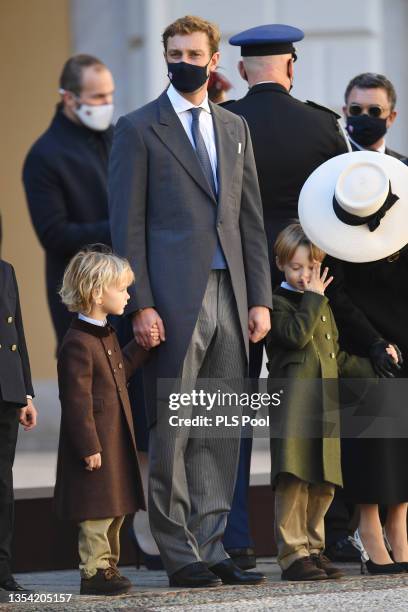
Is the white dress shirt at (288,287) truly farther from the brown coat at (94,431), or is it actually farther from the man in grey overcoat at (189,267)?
the brown coat at (94,431)

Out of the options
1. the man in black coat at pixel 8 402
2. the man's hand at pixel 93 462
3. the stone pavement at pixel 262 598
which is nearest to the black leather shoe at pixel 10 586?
the man in black coat at pixel 8 402

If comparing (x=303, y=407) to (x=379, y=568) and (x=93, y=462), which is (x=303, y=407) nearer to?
(x=379, y=568)

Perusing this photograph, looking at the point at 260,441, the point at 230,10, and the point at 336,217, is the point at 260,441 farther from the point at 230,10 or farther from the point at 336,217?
the point at 336,217

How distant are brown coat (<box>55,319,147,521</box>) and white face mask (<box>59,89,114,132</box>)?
2.06 m

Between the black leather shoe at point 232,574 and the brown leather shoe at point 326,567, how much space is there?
0.92 feet

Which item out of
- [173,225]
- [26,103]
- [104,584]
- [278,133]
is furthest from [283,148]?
[26,103]

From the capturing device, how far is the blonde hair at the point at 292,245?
6.30 meters

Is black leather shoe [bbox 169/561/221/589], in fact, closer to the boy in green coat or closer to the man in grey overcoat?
the man in grey overcoat

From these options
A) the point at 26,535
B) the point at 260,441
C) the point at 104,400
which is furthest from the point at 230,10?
the point at 104,400

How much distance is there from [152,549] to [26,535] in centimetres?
→ 49

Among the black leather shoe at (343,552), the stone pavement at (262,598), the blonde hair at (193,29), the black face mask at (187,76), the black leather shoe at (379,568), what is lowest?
the black leather shoe at (343,552)

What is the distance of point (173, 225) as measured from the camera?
6023 mm

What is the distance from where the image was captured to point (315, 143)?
665 cm

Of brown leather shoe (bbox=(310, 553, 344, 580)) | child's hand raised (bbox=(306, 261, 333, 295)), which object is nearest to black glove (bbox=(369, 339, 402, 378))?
child's hand raised (bbox=(306, 261, 333, 295))
